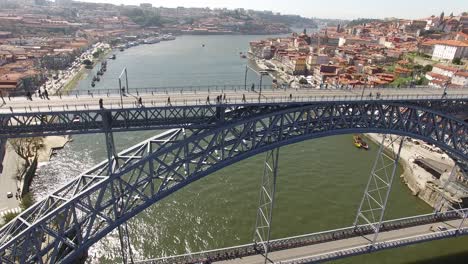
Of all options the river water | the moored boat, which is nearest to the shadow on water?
the river water

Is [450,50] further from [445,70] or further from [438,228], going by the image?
[438,228]

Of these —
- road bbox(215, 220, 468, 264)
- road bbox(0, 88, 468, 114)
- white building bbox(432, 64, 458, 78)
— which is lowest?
road bbox(215, 220, 468, 264)

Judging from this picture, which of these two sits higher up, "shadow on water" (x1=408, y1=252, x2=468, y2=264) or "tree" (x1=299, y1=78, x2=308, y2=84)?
"tree" (x1=299, y1=78, x2=308, y2=84)

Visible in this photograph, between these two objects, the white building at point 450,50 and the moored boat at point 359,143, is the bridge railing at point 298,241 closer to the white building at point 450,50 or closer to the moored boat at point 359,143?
the moored boat at point 359,143

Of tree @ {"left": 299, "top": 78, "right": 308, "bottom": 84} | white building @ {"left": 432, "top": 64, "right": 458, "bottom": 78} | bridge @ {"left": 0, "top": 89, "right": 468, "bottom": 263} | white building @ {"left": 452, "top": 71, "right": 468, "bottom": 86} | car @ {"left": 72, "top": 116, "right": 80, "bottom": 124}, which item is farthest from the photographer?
tree @ {"left": 299, "top": 78, "right": 308, "bottom": 84}

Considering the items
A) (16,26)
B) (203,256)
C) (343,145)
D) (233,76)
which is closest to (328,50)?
(233,76)

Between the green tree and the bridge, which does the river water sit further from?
the bridge

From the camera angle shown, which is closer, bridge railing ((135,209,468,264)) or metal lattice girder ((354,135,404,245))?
bridge railing ((135,209,468,264))

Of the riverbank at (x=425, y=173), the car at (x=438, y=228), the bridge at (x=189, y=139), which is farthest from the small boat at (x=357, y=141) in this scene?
the car at (x=438, y=228)
